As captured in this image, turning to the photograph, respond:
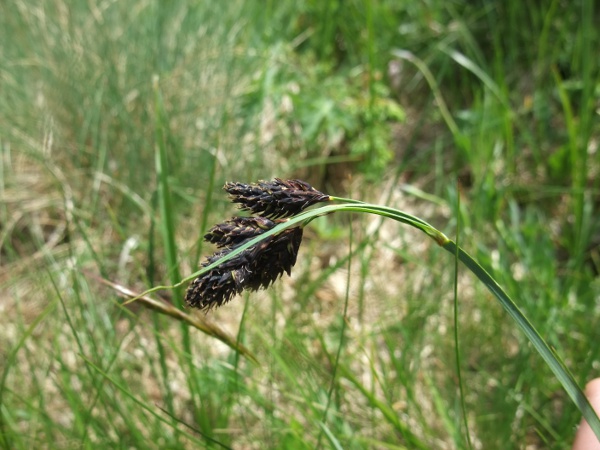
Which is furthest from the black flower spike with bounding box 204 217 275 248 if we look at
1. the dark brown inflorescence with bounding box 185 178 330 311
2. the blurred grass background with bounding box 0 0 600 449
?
the blurred grass background with bounding box 0 0 600 449

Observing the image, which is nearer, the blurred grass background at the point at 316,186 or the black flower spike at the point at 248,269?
the black flower spike at the point at 248,269

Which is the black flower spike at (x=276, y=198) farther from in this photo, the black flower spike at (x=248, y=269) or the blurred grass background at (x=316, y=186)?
the blurred grass background at (x=316, y=186)

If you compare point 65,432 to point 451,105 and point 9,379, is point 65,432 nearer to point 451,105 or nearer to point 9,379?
point 9,379

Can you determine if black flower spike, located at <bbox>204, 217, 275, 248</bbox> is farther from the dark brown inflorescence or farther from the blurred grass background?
the blurred grass background

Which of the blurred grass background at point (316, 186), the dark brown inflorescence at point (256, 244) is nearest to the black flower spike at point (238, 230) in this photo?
the dark brown inflorescence at point (256, 244)

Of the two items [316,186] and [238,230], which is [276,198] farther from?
[316,186]

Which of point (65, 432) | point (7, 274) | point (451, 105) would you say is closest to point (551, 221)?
point (451, 105)

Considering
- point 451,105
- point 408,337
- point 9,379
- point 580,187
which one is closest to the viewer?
point 408,337
